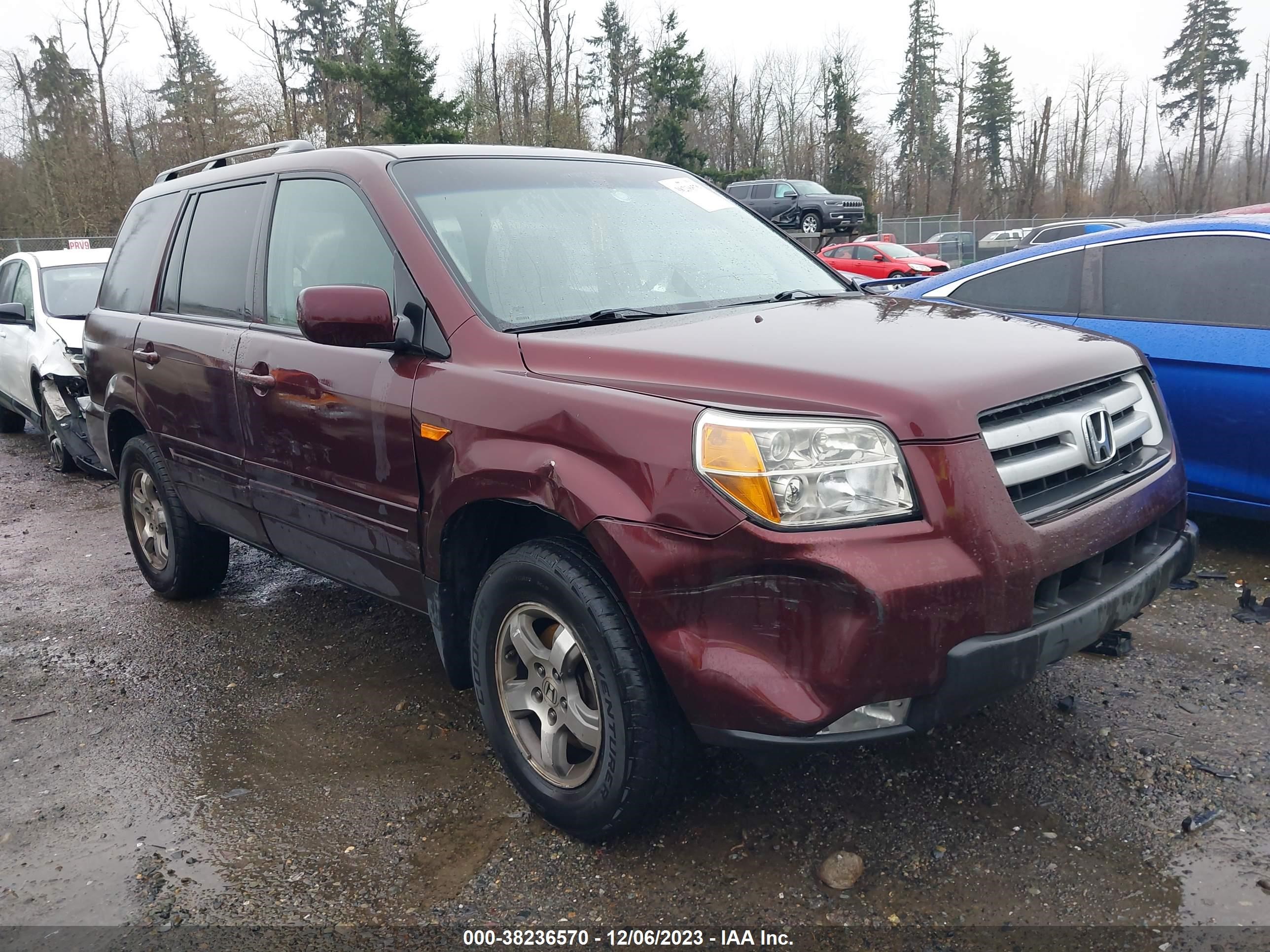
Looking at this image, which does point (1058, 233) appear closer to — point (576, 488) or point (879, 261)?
point (879, 261)

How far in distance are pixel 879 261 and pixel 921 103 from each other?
115 ft

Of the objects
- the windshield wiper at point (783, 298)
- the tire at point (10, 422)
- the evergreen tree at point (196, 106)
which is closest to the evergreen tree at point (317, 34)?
the evergreen tree at point (196, 106)

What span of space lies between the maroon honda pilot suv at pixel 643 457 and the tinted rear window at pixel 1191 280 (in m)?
1.93

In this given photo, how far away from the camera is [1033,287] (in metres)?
5.36

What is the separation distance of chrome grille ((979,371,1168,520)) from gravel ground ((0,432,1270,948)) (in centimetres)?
88

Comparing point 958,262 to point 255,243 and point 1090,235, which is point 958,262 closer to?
point 1090,235

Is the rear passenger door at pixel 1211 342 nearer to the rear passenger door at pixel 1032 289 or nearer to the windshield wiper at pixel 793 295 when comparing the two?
the rear passenger door at pixel 1032 289

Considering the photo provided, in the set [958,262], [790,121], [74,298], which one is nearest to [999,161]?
[790,121]

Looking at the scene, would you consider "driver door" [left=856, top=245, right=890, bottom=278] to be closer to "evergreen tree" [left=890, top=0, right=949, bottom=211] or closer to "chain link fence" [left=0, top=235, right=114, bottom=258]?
"chain link fence" [left=0, top=235, right=114, bottom=258]

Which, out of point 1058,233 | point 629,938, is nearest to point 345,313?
point 629,938

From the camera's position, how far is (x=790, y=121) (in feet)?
173

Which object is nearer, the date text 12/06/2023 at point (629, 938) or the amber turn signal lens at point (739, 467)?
the amber turn signal lens at point (739, 467)

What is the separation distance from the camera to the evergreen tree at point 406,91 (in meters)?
26.2

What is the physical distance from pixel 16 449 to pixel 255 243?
750 centimetres
